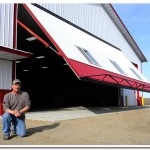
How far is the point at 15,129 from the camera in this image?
8117mm

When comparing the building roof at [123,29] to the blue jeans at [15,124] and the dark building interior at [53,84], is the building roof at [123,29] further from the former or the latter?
the blue jeans at [15,124]

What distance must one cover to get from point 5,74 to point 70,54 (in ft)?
12.5

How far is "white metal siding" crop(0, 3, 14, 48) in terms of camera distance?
13971mm

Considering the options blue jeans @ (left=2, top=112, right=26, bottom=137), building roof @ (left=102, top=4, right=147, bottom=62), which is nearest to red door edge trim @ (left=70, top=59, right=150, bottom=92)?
blue jeans @ (left=2, top=112, right=26, bottom=137)

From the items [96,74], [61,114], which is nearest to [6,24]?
[96,74]

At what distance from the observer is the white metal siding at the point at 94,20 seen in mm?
21594

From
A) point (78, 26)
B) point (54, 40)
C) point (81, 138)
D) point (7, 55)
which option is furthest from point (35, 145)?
point (78, 26)

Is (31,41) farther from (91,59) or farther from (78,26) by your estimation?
(78,26)

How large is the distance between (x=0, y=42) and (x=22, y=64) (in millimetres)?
12444

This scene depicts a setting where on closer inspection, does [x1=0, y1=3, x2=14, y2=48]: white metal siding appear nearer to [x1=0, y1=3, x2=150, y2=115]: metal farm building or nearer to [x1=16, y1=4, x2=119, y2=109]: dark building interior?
[x1=0, y1=3, x2=150, y2=115]: metal farm building

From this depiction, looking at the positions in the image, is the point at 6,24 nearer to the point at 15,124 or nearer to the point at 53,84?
the point at 15,124

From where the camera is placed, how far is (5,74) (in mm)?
14047

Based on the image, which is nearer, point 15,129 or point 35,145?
point 35,145

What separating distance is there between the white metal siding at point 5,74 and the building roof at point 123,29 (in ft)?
55.9
